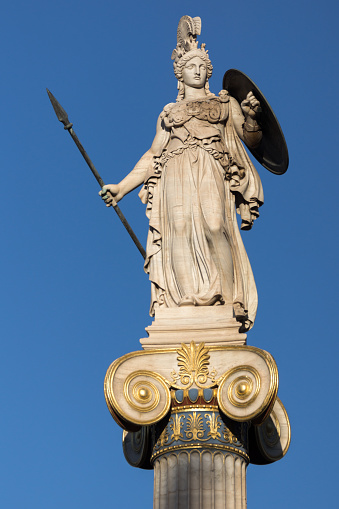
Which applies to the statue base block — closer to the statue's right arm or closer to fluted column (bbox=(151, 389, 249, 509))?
fluted column (bbox=(151, 389, 249, 509))

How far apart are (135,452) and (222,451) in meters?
2.57

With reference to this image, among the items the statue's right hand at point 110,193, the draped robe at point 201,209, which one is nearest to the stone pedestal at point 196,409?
the draped robe at point 201,209

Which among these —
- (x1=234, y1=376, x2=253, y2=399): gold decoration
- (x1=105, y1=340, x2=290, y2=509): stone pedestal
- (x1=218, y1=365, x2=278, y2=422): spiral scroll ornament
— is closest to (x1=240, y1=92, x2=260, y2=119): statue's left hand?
(x1=105, y1=340, x2=290, y2=509): stone pedestal

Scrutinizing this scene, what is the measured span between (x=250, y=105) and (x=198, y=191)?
6.85 feet

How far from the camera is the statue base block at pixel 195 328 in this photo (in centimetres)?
1964

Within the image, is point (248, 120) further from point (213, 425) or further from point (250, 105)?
point (213, 425)

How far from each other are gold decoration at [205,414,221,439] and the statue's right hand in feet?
17.5

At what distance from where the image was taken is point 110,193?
73.8ft

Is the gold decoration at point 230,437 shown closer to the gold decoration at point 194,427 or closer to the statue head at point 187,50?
the gold decoration at point 194,427

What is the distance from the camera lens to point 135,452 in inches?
824

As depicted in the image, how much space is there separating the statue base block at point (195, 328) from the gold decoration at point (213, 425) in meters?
1.24

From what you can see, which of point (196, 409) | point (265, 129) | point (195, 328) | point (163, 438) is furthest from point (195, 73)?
point (163, 438)

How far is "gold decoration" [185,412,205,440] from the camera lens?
1894 cm

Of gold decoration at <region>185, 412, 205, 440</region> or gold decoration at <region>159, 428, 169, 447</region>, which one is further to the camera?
gold decoration at <region>159, 428, 169, 447</region>
